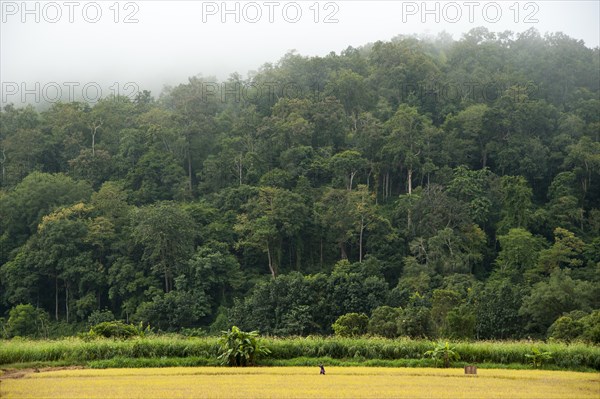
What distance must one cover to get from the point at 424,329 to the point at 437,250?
11678mm

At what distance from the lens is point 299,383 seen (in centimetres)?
1764

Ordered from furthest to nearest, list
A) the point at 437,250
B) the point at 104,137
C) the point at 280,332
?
the point at 104,137 → the point at 437,250 → the point at 280,332

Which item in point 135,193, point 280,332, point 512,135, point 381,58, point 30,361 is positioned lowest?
point 280,332

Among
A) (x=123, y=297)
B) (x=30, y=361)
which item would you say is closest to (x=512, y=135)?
(x=123, y=297)

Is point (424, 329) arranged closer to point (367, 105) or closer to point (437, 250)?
point (437, 250)

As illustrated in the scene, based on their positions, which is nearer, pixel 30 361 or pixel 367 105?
pixel 30 361

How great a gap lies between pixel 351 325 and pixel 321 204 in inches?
636

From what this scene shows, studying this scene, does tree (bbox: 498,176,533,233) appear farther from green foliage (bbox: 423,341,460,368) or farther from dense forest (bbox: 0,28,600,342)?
green foliage (bbox: 423,341,460,368)

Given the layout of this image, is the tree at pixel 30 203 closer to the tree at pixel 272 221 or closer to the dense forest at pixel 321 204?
the dense forest at pixel 321 204

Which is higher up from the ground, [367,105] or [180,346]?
[367,105]

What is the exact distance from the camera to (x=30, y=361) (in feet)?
71.3

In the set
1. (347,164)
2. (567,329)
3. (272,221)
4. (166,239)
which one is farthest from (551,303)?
(166,239)

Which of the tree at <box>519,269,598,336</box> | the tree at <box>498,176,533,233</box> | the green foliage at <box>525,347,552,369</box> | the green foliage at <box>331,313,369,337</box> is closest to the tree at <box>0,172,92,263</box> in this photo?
the green foliage at <box>331,313,369,337</box>

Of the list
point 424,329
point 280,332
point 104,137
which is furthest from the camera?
point 104,137
